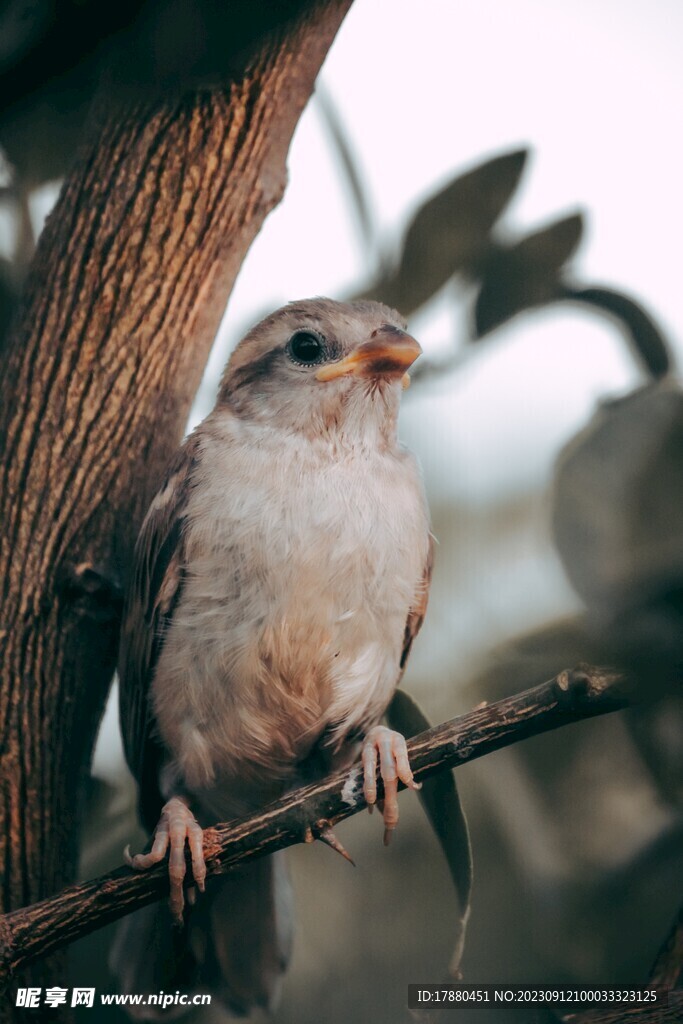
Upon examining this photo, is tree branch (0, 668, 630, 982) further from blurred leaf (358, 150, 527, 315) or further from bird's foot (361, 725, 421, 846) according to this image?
blurred leaf (358, 150, 527, 315)

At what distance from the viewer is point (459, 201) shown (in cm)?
214

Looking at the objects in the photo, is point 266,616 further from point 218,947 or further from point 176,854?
point 218,947

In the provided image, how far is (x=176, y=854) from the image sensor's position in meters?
1.81

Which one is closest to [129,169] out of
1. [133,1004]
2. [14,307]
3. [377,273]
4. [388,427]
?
[14,307]

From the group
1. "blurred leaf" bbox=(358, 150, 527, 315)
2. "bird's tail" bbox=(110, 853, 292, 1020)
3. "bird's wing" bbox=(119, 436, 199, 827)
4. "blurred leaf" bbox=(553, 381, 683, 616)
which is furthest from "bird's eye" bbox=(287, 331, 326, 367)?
"bird's tail" bbox=(110, 853, 292, 1020)

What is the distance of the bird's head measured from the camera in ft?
6.75

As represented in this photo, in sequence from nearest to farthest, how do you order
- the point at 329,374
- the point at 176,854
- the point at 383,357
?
the point at 176,854 < the point at 383,357 < the point at 329,374

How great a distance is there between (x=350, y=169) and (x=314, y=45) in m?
0.27

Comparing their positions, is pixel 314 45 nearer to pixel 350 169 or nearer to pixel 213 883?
pixel 350 169

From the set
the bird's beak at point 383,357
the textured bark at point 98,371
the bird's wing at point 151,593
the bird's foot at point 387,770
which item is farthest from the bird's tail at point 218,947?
the bird's beak at point 383,357

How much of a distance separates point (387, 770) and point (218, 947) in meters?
0.71

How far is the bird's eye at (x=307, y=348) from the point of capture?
2.12 meters

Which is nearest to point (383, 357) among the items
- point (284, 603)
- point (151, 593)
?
point (284, 603)

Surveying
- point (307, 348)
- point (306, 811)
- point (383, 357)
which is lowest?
point (306, 811)
